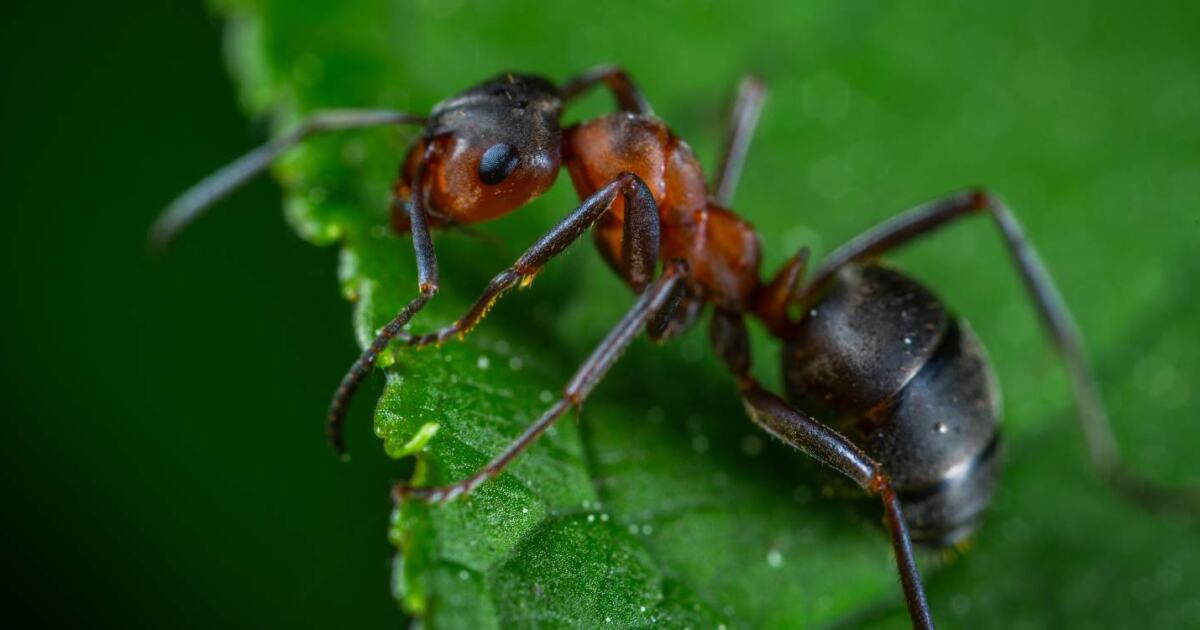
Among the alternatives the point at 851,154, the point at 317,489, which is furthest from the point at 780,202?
the point at 317,489

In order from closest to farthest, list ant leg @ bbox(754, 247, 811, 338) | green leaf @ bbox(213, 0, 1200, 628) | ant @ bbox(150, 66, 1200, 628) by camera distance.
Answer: green leaf @ bbox(213, 0, 1200, 628) → ant @ bbox(150, 66, 1200, 628) → ant leg @ bbox(754, 247, 811, 338)

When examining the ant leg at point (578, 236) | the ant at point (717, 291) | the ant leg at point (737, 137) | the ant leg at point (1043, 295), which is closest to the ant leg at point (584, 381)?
the ant at point (717, 291)

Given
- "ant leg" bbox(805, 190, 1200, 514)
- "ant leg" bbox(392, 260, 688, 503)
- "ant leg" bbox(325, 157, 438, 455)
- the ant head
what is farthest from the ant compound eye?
"ant leg" bbox(805, 190, 1200, 514)

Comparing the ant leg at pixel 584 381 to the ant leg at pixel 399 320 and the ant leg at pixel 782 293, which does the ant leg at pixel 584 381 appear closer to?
the ant leg at pixel 399 320

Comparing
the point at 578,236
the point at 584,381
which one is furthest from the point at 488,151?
the point at 584,381

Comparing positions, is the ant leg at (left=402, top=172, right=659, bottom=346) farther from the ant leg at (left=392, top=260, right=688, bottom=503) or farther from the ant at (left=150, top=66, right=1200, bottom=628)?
the ant leg at (left=392, top=260, right=688, bottom=503)

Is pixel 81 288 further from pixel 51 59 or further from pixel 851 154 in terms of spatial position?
pixel 851 154

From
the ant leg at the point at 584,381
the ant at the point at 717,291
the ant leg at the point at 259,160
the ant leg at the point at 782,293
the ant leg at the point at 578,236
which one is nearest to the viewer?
the ant leg at the point at 584,381
